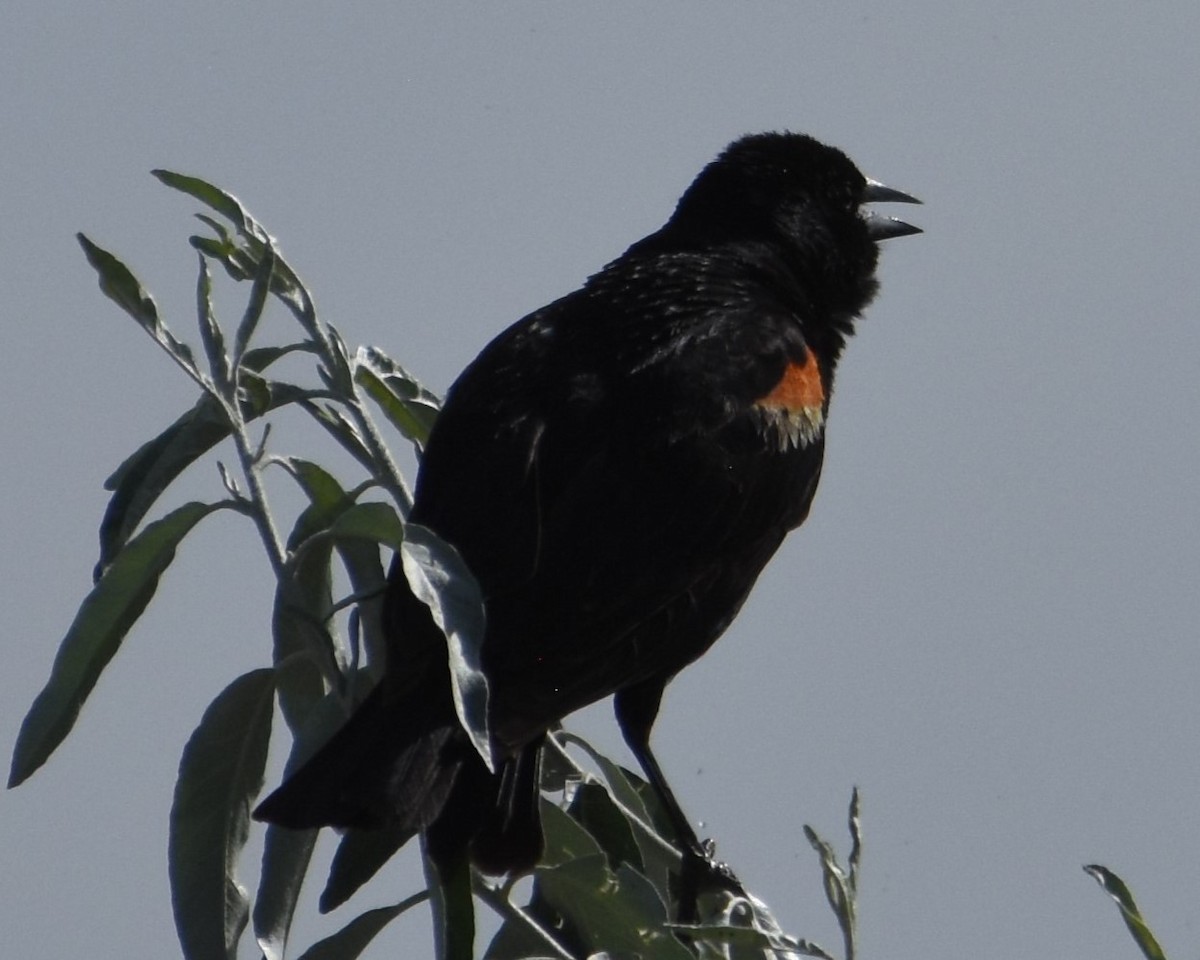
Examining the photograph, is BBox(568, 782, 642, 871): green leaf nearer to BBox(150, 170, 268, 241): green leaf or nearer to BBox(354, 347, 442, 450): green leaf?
BBox(354, 347, 442, 450): green leaf

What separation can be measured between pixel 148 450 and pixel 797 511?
3.98 ft

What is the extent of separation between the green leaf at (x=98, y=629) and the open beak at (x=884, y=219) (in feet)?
6.91

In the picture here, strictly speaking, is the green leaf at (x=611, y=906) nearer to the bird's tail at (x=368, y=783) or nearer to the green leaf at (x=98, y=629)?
the bird's tail at (x=368, y=783)

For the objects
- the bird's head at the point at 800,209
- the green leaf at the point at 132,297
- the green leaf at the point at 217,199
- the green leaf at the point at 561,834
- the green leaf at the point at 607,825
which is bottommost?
the green leaf at the point at 561,834

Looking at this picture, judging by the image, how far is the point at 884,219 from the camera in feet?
12.7

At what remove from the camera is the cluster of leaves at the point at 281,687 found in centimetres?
195

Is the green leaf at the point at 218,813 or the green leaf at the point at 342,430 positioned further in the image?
the green leaf at the point at 342,430

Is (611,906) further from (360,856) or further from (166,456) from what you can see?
(166,456)

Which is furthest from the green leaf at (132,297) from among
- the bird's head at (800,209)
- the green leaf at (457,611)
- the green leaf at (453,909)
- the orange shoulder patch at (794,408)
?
the bird's head at (800,209)

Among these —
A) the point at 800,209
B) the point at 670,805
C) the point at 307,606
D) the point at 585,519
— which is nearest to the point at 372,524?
the point at 307,606

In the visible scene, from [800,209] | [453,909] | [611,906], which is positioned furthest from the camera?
[800,209]

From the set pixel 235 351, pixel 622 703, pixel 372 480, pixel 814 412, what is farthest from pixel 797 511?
pixel 235 351

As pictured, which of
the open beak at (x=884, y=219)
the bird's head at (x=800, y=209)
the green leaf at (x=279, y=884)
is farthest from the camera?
the open beak at (x=884, y=219)

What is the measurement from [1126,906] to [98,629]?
1168mm
